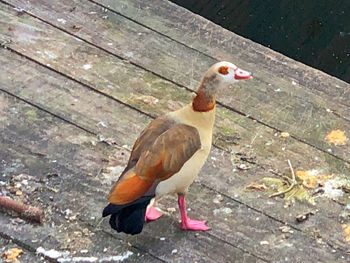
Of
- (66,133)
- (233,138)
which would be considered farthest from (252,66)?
(66,133)

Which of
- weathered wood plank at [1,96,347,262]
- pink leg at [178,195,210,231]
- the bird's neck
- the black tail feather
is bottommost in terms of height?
weathered wood plank at [1,96,347,262]

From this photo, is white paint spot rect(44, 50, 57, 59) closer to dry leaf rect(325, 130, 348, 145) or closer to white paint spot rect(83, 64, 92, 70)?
white paint spot rect(83, 64, 92, 70)

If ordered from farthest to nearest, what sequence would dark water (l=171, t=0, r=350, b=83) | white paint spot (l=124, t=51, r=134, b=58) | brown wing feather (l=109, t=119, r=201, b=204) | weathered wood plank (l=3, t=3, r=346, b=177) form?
1. dark water (l=171, t=0, r=350, b=83)
2. white paint spot (l=124, t=51, r=134, b=58)
3. weathered wood plank (l=3, t=3, r=346, b=177)
4. brown wing feather (l=109, t=119, r=201, b=204)

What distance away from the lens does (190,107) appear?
2.88 metres

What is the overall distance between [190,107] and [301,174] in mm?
634

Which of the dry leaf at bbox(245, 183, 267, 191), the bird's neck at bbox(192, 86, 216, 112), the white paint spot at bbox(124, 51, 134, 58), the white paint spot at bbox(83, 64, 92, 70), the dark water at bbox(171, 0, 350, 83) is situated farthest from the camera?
the dark water at bbox(171, 0, 350, 83)

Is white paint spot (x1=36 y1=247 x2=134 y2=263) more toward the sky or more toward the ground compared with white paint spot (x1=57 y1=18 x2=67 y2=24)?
more toward the ground

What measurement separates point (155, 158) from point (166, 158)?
0.03 m

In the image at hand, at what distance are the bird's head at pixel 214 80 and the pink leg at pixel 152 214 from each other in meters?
0.39

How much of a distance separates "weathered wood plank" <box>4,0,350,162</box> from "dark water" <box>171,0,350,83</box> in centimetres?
121

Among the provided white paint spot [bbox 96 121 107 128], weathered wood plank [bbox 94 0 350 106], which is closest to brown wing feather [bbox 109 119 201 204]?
white paint spot [bbox 96 121 107 128]

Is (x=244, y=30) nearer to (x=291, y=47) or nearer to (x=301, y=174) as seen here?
(x=291, y=47)

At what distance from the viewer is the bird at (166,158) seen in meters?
2.76

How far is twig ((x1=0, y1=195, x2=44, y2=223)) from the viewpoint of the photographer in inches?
115
